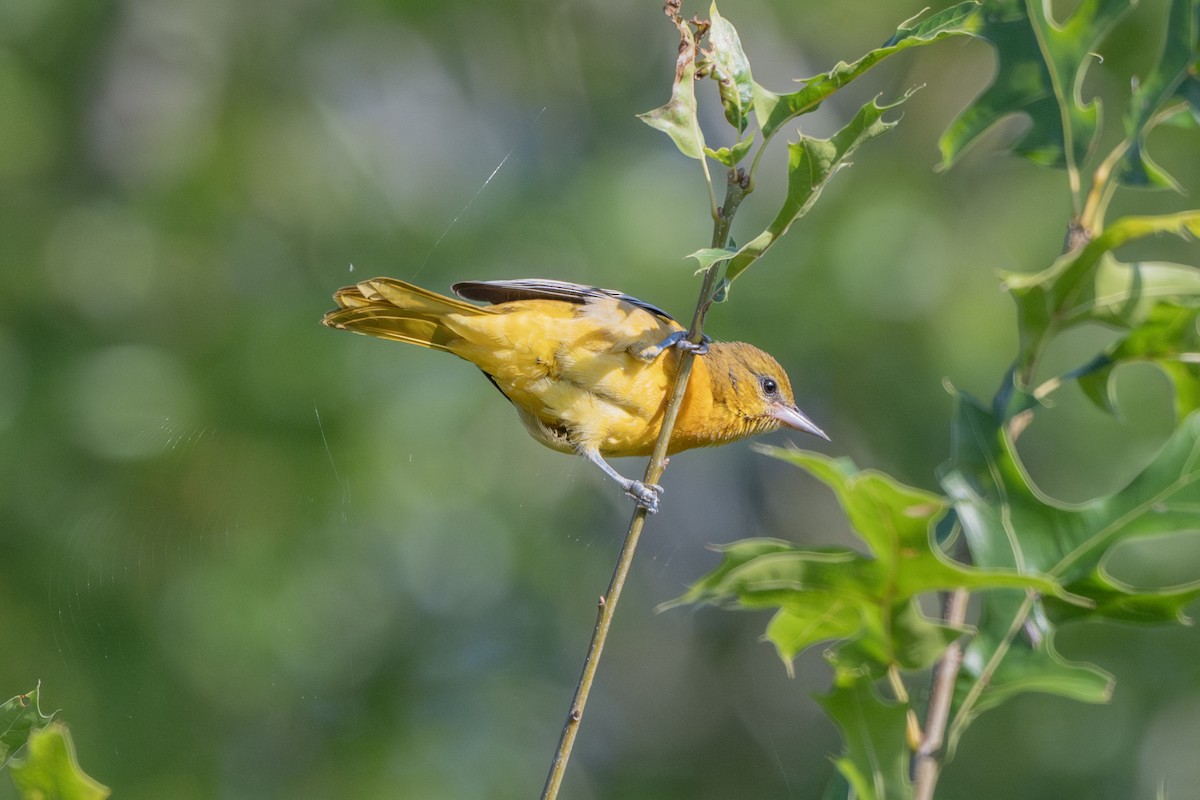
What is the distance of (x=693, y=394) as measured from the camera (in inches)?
148

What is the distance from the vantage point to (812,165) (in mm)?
1778

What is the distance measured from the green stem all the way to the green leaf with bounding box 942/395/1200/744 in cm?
53

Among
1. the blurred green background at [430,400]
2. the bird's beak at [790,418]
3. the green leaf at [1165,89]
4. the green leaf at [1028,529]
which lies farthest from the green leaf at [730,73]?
the blurred green background at [430,400]

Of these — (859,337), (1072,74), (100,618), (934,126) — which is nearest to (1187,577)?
(859,337)

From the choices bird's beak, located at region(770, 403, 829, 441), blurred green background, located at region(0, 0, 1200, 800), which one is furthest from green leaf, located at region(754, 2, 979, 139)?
blurred green background, located at region(0, 0, 1200, 800)

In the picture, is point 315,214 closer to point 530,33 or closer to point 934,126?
point 530,33

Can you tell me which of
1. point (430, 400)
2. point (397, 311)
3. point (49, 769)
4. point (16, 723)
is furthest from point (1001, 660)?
point (430, 400)

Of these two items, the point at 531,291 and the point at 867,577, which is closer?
the point at 867,577

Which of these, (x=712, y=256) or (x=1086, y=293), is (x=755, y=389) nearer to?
(x=712, y=256)

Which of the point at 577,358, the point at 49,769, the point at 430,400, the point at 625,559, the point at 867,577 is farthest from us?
the point at 430,400

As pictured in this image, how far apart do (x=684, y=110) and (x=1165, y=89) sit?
76 centimetres

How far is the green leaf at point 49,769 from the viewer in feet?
5.33

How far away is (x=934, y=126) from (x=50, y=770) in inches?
324

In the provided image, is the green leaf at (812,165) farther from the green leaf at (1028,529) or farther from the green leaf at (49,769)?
the green leaf at (49,769)
